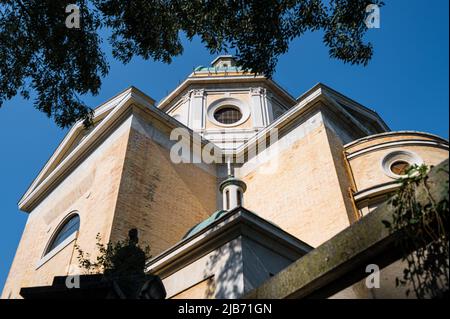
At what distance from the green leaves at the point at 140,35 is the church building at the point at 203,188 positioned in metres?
3.22

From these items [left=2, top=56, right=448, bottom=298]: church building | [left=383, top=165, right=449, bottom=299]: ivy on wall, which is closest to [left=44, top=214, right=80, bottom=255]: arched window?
[left=2, top=56, right=448, bottom=298]: church building

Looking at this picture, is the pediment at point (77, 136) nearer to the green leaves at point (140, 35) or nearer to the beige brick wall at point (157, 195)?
the beige brick wall at point (157, 195)

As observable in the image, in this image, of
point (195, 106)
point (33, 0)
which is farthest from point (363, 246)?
point (195, 106)

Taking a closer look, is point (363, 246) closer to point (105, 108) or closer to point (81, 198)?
point (81, 198)

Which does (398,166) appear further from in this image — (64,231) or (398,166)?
(64,231)

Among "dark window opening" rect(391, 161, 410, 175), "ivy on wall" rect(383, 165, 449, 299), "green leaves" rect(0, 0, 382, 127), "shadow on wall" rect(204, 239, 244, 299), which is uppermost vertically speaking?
"dark window opening" rect(391, 161, 410, 175)

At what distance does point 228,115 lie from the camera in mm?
19219

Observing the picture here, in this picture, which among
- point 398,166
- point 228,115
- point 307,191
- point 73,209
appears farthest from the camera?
point 228,115

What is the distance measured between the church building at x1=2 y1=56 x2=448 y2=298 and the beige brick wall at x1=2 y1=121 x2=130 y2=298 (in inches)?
1.8

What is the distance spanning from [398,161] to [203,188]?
242 inches

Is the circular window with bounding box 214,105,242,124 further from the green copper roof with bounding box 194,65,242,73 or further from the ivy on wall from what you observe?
the ivy on wall

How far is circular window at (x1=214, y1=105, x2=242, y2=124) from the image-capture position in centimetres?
1902

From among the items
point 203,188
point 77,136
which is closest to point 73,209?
point 77,136
